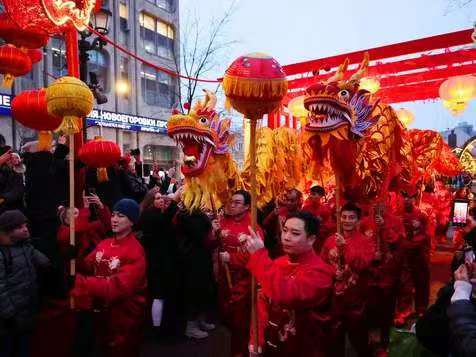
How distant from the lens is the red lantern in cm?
371

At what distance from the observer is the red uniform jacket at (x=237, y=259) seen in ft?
11.2

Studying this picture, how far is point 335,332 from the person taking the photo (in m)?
2.53

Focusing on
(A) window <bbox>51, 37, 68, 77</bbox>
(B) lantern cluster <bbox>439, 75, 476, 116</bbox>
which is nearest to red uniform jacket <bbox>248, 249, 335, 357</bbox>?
(B) lantern cluster <bbox>439, 75, 476, 116</bbox>

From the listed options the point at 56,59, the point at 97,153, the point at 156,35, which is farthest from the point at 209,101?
the point at 156,35

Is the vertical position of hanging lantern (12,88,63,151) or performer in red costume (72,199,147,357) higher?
hanging lantern (12,88,63,151)

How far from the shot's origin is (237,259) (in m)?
3.40

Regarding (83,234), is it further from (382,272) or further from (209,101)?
(382,272)

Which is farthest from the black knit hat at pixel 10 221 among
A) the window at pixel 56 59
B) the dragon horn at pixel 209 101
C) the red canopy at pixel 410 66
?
the window at pixel 56 59

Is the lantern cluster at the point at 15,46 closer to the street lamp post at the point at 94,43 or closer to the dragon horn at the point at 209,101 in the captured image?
the street lamp post at the point at 94,43

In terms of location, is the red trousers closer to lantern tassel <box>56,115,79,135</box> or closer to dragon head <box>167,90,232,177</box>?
dragon head <box>167,90,232,177</box>

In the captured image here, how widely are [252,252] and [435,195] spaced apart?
7464 millimetres

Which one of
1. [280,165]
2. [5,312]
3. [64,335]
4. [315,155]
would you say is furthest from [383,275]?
[5,312]

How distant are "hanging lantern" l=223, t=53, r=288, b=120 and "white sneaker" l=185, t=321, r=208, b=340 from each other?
259cm

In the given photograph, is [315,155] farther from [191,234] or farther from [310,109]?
[191,234]
